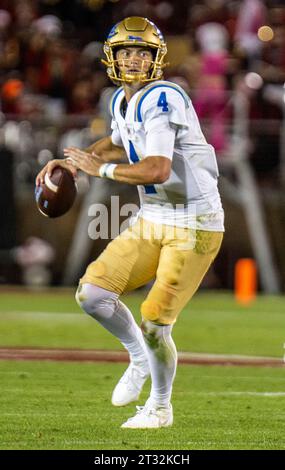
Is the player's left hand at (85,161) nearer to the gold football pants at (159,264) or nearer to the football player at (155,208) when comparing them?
the football player at (155,208)

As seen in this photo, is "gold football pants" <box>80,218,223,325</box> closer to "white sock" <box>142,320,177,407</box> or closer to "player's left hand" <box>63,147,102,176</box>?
"white sock" <box>142,320,177,407</box>

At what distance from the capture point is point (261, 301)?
1359 centimetres

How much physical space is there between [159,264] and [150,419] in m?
0.75

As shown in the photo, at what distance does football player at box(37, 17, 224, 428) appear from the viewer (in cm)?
577

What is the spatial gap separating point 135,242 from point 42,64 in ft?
29.2

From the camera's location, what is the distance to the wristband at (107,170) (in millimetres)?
5780

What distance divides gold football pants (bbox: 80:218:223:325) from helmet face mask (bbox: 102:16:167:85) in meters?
0.73

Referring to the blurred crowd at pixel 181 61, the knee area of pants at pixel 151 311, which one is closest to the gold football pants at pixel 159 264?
the knee area of pants at pixel 151 311

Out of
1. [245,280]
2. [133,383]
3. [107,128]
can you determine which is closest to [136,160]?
[133,383]

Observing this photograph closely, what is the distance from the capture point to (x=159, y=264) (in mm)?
5980

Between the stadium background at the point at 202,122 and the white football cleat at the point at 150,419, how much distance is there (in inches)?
310

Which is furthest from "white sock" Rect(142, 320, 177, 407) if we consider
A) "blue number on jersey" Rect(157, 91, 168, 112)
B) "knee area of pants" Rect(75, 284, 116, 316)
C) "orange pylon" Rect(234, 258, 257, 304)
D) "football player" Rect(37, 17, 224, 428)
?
"orange pylon" Rect(234, 258, 257, 304)

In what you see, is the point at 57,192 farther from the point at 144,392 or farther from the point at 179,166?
the point at 144,392

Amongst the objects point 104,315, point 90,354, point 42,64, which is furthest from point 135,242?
point 42,64
